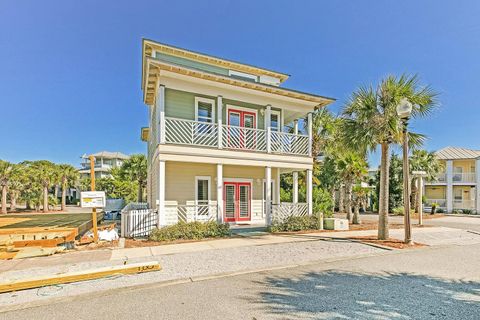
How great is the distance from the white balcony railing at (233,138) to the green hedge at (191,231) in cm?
348

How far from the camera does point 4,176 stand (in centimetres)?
3012

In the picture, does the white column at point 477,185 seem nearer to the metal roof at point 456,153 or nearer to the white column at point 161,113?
the metal roof at point 456,153

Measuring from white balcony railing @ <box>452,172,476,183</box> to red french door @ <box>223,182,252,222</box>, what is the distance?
102 ft

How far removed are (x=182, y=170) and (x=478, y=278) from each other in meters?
11.3

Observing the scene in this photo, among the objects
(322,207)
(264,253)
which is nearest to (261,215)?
(322,207)

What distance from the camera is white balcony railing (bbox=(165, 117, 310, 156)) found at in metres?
11.7

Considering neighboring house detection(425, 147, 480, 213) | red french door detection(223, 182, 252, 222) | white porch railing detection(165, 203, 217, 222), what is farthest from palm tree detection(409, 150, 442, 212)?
white porch railing detection(165, 203, 217, 222)

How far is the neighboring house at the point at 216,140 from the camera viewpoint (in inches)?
437

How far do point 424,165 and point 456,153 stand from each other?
793 cm

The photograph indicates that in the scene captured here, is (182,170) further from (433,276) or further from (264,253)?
(433,276)

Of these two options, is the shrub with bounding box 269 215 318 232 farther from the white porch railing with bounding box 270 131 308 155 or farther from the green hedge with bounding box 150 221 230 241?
the white porch railing with bounding box 270 131 308 155

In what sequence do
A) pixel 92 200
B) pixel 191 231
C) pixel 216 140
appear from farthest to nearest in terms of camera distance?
1. pixel 216 140
2. pixel 191 231
3. pixel 92 200

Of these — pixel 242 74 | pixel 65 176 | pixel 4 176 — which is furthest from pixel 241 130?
pixel 65 176

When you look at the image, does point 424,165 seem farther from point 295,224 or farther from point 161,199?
point 161,199
